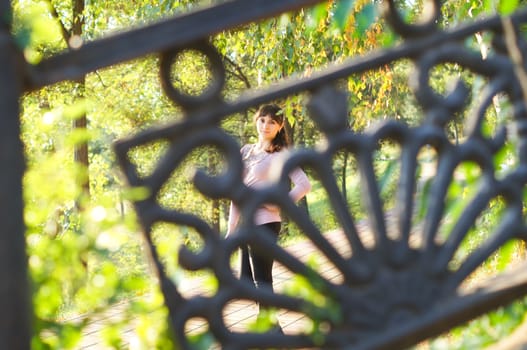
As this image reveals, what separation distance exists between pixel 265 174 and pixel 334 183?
2639mm

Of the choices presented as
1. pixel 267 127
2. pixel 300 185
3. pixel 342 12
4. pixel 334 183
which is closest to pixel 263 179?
pixel 300 185

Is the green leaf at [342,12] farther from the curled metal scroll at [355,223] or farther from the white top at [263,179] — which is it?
the white top at [263,179]

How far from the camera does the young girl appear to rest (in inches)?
159

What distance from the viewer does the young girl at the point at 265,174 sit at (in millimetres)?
4051

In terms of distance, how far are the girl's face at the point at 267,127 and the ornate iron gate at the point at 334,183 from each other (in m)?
2.62

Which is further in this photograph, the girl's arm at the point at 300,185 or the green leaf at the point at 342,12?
the girl's arm at the point at 300,185

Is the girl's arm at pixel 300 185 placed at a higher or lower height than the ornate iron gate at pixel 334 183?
lower

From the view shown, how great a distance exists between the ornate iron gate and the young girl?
2472 millimetres

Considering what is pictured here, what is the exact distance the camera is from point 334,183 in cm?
140

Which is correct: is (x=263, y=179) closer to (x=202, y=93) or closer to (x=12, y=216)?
(x=202, y=93)

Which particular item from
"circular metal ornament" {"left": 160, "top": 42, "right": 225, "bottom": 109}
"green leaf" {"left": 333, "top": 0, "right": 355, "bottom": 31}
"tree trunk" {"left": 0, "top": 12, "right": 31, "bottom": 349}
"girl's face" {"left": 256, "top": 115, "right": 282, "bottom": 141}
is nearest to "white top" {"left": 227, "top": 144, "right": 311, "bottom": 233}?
"girl's face" {"left": 256, "top": 115, "right": 282, "bottom": 141}

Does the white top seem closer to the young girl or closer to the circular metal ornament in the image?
the young girl

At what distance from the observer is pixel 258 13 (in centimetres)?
138

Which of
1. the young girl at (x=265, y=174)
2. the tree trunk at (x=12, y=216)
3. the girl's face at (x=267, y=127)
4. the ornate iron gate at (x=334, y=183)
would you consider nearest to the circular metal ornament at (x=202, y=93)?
the ornate iron gate at (x=334, y=183)
